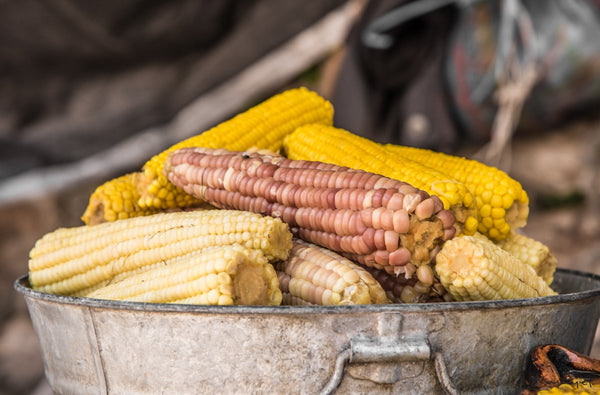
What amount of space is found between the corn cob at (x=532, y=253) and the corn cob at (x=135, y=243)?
0.54 meters

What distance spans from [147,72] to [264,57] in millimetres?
618

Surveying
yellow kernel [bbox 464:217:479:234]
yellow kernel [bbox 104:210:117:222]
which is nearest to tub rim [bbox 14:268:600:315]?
yellow kernel [bbox 464:217:479:234]

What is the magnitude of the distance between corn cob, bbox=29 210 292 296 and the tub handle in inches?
10.2

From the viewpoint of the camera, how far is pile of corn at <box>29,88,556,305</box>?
1.07 metres

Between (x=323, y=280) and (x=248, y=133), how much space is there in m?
0.60

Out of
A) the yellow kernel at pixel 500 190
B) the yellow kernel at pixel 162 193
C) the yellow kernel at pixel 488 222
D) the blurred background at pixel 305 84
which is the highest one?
the blurred background at pixel 305 84

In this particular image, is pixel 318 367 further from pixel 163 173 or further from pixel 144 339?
pixel 163 173

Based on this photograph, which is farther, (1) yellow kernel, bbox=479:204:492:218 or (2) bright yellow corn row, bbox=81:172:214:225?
(2) bright yellow corn row, bbox=81:172:214:225

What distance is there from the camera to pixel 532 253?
53.0 inches

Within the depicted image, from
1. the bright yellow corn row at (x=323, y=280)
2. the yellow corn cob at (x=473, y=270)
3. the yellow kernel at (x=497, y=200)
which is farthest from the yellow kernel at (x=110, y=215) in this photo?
the yellow kernel at (x=497, y=200)

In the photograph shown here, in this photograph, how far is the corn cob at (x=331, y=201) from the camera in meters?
1.07

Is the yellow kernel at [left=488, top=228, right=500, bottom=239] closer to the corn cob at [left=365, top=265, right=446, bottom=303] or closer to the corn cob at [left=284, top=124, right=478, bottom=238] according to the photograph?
the corn cob at [left=284, top=124, right=478, bottom=238]

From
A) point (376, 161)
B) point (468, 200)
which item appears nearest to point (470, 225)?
point (468, 200)

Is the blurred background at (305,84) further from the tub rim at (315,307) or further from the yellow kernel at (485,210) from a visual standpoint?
the tub rim at (315,307)
